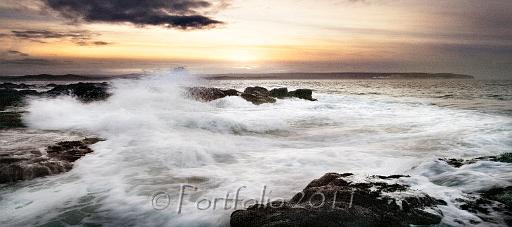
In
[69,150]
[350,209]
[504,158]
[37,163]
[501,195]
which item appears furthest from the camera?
[69,150]

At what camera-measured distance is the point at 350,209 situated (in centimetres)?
439

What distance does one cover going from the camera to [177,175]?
298 inches

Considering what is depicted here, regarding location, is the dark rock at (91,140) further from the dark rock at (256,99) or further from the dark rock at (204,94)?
the dark rock at (256,99)

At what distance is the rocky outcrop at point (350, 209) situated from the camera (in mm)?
4191

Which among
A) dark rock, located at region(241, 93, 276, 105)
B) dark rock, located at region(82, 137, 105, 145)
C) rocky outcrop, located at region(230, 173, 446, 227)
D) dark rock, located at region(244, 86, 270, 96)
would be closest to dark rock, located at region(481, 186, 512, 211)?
rocky outcrop, located at region(230, 173, 446, 227)

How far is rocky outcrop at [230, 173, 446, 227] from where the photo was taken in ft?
13.8

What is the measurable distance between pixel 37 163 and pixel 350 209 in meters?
6.41

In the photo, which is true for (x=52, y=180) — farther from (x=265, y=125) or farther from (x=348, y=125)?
(x=348, y=125)

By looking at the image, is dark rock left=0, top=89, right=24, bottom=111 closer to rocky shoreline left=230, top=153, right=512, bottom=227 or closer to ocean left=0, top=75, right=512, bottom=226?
ocean left=0, top=75, right=512, bottom=226

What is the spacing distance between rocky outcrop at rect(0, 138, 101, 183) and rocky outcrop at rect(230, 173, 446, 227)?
476 centimetres

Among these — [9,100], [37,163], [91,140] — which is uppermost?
[37,163]

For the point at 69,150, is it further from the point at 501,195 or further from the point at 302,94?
the point at 302,94

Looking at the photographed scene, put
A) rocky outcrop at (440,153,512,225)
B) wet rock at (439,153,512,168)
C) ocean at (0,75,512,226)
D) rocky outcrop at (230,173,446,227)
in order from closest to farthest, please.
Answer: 1. rocky outcrop at (230,173,446,227)
2. rocky outcrop at (440,153,512,225)
3. ocean at (0,75,512,226)
4. wet rock at (439,153,512,168)

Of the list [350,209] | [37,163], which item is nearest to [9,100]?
[37,163]
